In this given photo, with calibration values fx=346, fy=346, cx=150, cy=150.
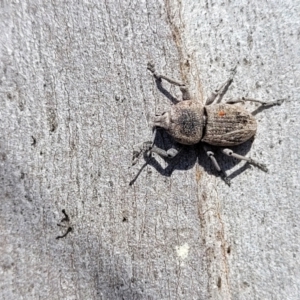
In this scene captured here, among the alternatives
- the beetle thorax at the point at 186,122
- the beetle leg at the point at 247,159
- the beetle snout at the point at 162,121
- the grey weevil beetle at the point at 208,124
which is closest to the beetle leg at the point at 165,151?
the grey weevil beetle at the point at 208,124

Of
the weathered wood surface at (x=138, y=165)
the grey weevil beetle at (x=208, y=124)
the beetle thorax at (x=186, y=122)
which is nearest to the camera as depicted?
the weathered wood surface at (x=138, y=165)

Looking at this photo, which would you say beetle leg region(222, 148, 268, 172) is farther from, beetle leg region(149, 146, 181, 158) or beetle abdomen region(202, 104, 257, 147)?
beetle leg region(149, 146, 181, 158)

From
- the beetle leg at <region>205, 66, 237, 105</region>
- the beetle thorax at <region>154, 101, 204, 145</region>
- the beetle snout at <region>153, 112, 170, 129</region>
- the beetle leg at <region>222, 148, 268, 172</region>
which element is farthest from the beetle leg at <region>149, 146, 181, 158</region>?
the beetle leg at <region>205, 66, 237, 105</region>

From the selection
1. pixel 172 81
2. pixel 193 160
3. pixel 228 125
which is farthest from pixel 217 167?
pixel 172 81

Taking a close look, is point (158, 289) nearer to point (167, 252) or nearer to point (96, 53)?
point (167, 252)

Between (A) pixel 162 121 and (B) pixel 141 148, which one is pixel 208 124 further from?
(B) pixel 141 148

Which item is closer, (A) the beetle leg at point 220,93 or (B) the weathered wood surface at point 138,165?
(B) the weathered wood surface at point 138,165

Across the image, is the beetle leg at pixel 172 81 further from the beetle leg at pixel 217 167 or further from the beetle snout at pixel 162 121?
the beetle leg at pixel 217 167

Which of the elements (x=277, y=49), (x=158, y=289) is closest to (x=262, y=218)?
(x=158, y=289)
